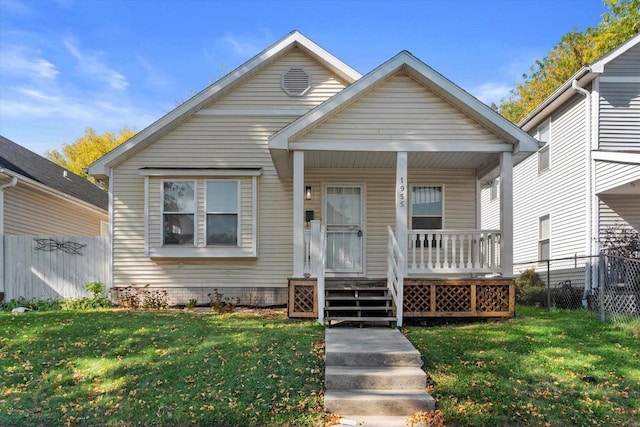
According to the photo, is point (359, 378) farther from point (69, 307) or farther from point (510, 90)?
point (510, 90)

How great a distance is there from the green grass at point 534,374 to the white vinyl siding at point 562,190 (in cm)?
539

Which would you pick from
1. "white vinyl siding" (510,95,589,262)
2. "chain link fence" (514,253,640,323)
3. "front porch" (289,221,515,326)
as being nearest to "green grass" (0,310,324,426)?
"front porch" (289,221,515,326)

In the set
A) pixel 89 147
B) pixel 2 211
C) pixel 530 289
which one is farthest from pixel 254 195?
pixel 89 147

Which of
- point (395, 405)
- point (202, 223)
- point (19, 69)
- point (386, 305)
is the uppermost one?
point (19, 69)

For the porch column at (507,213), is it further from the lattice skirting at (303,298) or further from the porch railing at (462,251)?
the lattice skirting at (303,298)

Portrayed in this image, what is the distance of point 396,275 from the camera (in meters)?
8.70

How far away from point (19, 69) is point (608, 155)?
930 inches

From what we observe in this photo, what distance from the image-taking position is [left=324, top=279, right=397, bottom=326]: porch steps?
8.27 metres

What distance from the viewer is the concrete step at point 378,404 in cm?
508

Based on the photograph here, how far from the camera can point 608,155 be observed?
10.6m

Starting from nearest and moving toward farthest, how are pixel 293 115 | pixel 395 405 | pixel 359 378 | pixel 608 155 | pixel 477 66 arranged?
pixel 395 405 → pixel 359 378 → pixel 608 155 → pixel 293 115 → pixel 477 66

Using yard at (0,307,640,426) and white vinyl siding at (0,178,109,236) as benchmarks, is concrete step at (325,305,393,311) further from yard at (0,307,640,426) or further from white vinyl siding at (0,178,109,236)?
white vinyl siding at (0,178,109,236)

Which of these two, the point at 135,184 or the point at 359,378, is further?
the point at 135,184

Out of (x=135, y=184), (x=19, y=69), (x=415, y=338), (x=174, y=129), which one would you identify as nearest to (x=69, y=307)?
(x=135, y=184)
